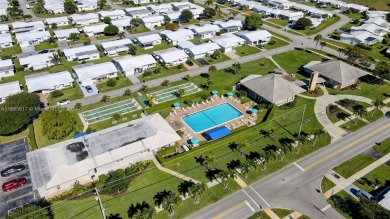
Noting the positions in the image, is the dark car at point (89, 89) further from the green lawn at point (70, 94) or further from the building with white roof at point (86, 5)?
the building with white roof at point (86, 5)

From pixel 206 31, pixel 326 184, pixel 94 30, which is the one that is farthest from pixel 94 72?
pixel 326 184

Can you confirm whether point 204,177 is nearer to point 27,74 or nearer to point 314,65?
point 314,65

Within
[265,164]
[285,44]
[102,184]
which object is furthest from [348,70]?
[102,184]

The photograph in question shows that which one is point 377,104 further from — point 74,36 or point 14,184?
point 74,36

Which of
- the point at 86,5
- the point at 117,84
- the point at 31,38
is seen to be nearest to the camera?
the point at 117,84

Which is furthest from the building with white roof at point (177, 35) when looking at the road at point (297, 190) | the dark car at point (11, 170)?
the dark car at point (11, 170)
